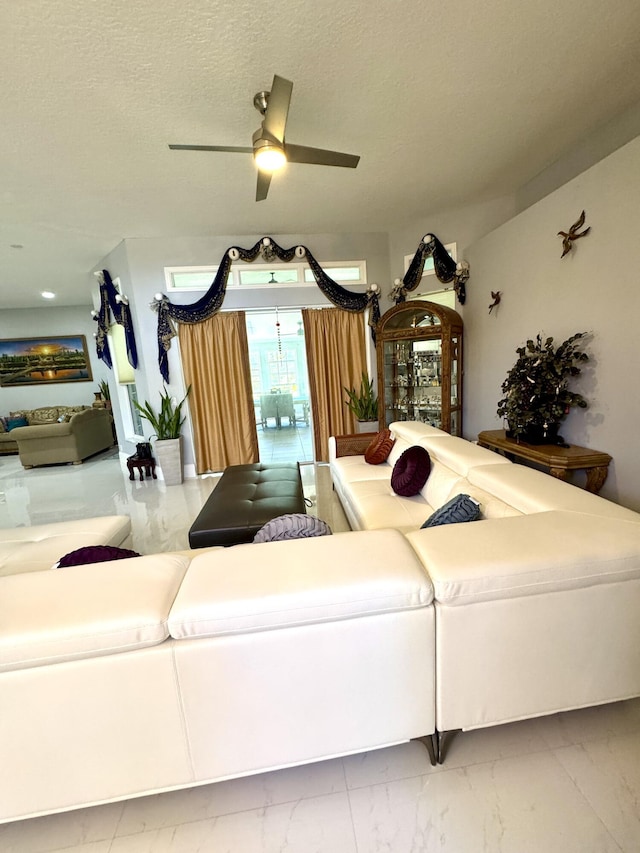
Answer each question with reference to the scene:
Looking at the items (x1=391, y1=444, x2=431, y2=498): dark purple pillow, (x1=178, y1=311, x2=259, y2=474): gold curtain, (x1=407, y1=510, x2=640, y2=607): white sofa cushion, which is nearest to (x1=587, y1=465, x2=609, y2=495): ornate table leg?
(x1=391, y1=444, x2=431, y2=498): dark purple pillow

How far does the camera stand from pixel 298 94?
2.08 metres

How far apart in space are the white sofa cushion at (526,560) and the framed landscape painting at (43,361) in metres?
8.83

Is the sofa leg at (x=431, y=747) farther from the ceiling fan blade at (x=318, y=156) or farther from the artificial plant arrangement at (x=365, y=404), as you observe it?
the artificial plant arrangement at (x=365, y=404)

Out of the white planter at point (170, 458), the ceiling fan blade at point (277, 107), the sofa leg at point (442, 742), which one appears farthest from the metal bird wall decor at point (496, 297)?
the white planter at point (170, 458)

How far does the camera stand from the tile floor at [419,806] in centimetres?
100

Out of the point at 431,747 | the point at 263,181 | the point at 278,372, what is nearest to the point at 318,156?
the point at 263,181

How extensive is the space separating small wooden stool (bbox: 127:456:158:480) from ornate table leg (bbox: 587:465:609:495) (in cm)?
470

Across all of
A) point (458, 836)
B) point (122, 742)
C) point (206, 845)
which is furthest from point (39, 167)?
point (458, 836)

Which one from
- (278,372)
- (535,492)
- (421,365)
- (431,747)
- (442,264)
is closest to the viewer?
(431,747)

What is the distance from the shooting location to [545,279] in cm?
284

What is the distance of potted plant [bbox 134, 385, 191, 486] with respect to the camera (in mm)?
4379

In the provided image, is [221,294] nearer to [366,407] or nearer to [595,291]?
[366,407]

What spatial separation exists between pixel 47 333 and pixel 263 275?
6.10 metres

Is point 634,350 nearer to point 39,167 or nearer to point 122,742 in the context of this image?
point 122,742
